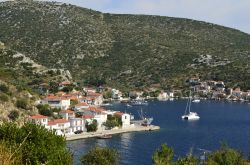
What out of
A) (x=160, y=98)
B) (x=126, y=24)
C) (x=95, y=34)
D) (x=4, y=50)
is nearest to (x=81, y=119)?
(x=4, y=50)

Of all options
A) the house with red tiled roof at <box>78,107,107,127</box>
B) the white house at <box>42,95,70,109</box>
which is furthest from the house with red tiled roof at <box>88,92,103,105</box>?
the house with red tiled roof at <box>78,107,107,127</box>

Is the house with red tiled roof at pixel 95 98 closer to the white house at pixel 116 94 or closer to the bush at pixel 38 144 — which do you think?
the white house at pixel 116 94

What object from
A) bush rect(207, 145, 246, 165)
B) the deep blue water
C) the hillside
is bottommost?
the deep blue water

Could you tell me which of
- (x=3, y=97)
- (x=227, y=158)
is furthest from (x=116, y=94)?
(x=227, y=158)

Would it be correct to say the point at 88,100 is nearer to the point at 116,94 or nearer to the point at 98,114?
the point at 98,114

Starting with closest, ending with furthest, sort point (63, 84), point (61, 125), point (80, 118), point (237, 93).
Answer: point (61, 125)
point (80, 118)
point (63, 84)
point (237, 93)

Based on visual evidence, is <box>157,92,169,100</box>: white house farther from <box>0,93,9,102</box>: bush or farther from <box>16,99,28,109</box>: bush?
<box>0,93,9,102</box>: bush
